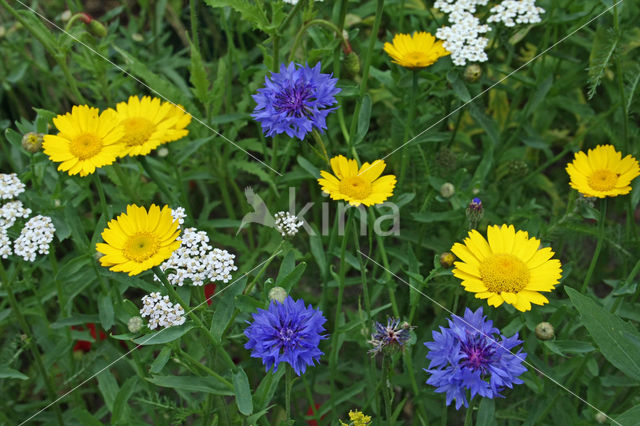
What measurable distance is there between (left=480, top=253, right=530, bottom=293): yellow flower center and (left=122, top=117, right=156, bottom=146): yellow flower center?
100 cm

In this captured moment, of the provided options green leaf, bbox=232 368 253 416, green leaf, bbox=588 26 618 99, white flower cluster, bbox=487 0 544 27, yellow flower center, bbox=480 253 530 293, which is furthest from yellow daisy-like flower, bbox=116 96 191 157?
green leaf, bbox=588 26 618 99

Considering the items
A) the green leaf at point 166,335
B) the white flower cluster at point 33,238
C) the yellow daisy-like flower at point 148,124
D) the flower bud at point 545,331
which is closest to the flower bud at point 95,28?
the yellow daisy-like flower at point 148,124

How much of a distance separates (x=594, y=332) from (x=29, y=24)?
1.79 meters

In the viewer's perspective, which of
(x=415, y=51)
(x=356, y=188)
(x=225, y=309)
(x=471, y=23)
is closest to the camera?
(x=225, y=309)

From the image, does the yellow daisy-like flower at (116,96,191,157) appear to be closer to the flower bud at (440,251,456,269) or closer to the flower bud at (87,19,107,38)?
the flower bud at (87,19,107,38)

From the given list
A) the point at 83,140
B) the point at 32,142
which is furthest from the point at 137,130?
the point at 32,142

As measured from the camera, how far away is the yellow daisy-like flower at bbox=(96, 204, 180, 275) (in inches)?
52.7

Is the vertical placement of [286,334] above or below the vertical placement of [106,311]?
above

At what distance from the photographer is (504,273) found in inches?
56.9

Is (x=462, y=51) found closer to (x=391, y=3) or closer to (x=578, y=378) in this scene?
(x=391, y=3)

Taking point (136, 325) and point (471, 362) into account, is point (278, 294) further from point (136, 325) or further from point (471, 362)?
point (471, 362)

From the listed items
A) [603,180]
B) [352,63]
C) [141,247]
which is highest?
[352,63]

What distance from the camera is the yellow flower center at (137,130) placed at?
1.79 metres

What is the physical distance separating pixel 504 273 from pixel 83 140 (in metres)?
1.13
